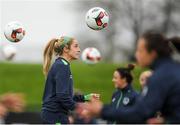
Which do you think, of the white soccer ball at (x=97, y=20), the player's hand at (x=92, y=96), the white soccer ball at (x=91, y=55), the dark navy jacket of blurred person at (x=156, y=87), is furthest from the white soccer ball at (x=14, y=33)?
the dark navy jacket of blurred person at (x=156, y=87)

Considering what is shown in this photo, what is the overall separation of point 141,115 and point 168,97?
0.32 meters

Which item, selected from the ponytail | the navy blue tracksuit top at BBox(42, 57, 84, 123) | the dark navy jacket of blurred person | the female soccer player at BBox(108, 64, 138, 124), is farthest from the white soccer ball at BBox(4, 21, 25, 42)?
the dark navy jacket of blurred person

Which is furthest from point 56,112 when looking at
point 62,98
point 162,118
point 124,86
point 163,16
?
point 163,16

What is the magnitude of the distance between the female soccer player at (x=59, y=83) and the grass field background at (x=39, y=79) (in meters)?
20.8

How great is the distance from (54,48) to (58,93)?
76 cm

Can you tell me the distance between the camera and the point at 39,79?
34.6m

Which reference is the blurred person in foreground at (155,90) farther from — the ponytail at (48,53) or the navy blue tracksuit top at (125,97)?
the navy blue tracksuit top at (125,97)

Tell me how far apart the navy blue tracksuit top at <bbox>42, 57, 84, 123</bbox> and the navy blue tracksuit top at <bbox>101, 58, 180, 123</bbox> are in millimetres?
2712

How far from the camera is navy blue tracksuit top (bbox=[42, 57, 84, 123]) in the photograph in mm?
10492

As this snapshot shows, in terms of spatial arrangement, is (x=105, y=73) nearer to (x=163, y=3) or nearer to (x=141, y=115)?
(x=163, y=3)

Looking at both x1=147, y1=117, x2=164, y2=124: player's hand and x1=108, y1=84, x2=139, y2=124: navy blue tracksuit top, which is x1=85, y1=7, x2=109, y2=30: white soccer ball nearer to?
x1=108, y1=84, x2=139, y2=124: navy blue tracksuit top

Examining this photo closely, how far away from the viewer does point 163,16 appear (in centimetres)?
4950

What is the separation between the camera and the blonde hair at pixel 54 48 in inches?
427

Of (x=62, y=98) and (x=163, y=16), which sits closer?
(x=62, y=98)
